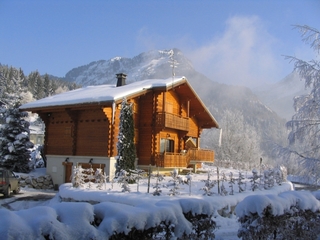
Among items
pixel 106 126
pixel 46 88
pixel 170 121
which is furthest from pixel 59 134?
pixel 46 88

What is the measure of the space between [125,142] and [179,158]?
716 cm

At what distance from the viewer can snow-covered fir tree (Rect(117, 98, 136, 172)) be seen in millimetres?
17500

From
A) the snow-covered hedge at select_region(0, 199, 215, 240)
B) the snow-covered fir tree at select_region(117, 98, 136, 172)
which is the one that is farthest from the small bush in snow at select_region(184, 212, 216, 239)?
the snow-covered fir tree at select_region(117, 98, 136, 172)

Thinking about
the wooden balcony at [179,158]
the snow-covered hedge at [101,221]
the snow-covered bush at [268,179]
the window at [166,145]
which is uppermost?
the window at [166,145]

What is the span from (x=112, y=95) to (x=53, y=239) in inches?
614

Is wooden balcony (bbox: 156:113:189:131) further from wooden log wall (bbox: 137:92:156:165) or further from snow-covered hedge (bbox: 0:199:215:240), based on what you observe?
snow-covered hedge (bbox: 0:199:215:240)

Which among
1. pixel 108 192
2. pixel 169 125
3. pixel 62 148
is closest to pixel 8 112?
pixel 62 148

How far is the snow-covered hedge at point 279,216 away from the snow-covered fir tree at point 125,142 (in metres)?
11.0

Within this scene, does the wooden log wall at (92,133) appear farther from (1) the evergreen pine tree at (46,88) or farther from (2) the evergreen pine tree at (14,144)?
(1) the evergreen pine tree at (46,88)

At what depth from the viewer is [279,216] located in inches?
263

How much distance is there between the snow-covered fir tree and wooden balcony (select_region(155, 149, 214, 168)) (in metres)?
4.73

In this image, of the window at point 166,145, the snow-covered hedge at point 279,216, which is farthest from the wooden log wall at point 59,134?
the snow-covered hedge at point 279,216

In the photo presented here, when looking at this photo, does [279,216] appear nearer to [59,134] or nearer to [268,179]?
[268,179]

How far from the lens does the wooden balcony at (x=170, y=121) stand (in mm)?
22634
